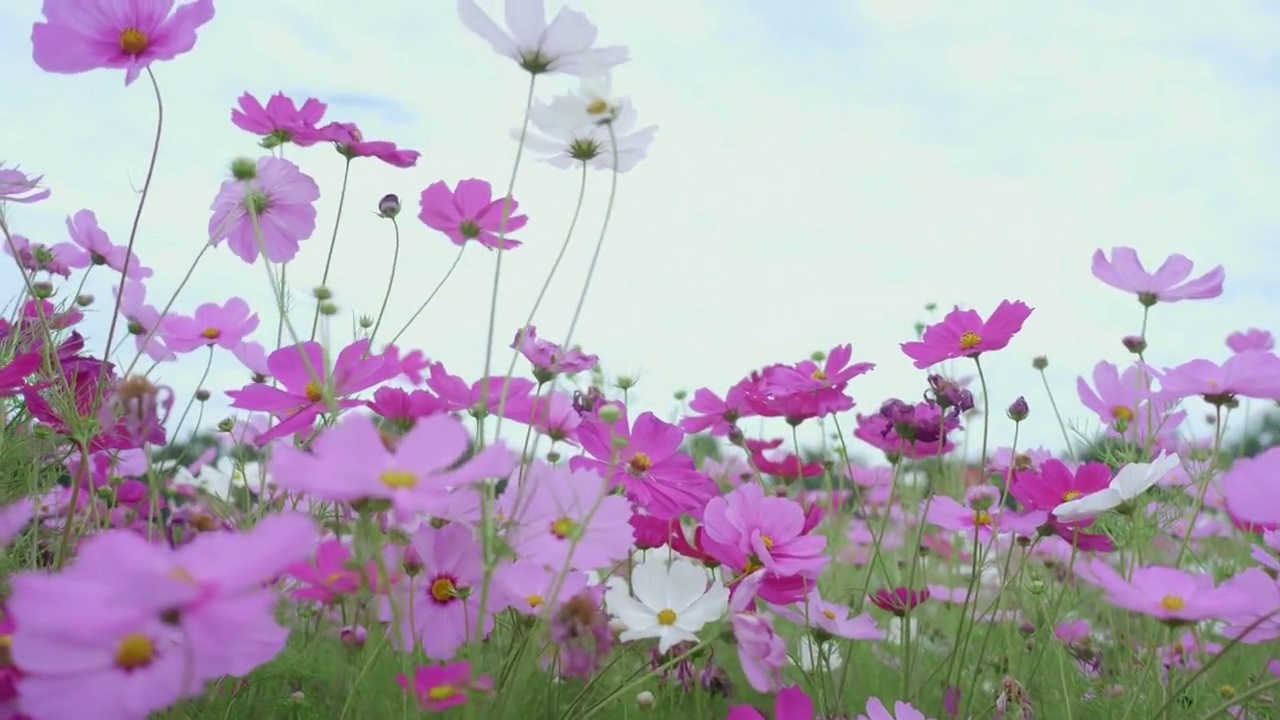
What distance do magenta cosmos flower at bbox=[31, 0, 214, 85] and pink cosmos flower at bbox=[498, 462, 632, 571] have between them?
0.56 m

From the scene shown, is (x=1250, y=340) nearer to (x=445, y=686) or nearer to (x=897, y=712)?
(x=897, y=712)

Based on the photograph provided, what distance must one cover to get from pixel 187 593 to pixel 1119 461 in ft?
4.18

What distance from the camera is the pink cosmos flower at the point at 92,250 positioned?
148cm

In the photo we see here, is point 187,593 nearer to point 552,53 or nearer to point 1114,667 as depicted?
point 552,53

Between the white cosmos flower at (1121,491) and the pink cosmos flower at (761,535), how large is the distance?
224 millimetres

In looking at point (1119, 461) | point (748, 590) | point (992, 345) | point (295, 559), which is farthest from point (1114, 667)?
point (295, 559)

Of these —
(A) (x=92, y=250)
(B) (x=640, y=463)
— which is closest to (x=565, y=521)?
(B) (x=640, y=463)

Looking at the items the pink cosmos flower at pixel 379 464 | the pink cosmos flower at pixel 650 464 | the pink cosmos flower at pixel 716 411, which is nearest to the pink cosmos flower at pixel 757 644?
the pink cosmos flower at pixel 650 464

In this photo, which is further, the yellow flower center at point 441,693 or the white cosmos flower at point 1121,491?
the white cosmos flower at point 1121,491

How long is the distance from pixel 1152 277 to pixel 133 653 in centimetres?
123

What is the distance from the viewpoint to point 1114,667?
5.00ft

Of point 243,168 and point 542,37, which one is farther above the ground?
point 542,37

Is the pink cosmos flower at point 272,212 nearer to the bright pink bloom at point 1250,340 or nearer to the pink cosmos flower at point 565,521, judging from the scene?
the pink cosmos flower at point 565,521

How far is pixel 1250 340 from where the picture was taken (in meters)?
2.44
